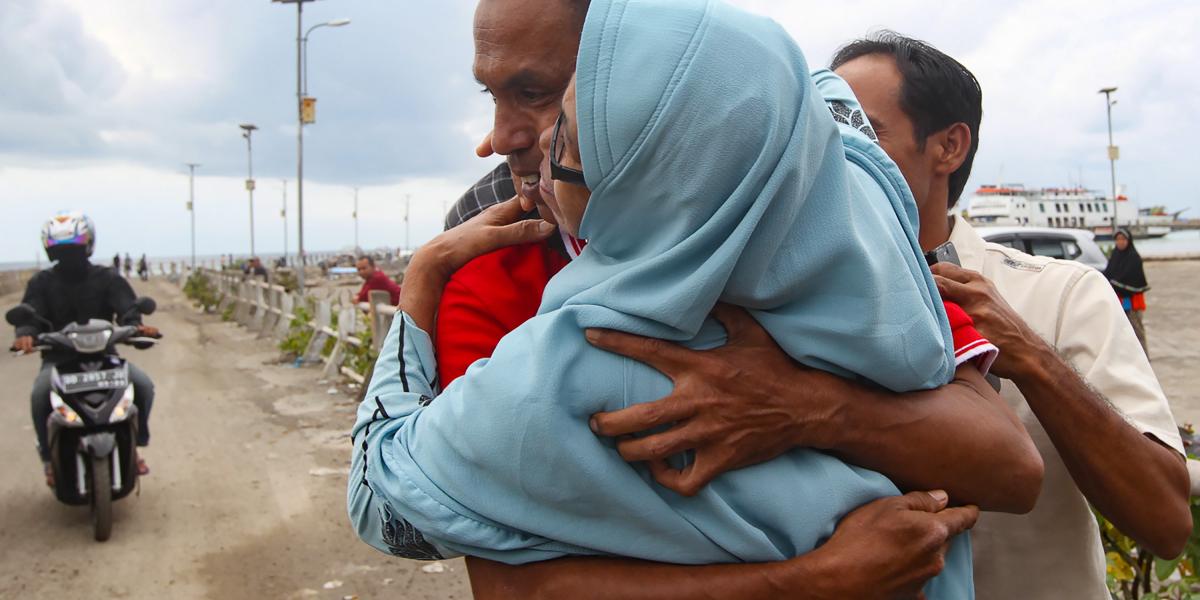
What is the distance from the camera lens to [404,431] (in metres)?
1.24

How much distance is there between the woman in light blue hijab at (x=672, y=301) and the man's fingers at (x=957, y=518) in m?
0.07

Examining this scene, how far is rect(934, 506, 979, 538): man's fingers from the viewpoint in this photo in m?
1.20

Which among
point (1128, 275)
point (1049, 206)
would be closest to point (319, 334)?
point (1128, 275)

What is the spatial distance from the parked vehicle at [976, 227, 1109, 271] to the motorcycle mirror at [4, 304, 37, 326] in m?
11.0

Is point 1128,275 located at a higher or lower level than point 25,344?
higher

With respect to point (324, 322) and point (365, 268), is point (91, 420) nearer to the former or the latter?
point (324, 322)

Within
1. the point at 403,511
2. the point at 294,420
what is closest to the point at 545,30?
the point at 403,511

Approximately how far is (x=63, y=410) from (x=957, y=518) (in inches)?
223

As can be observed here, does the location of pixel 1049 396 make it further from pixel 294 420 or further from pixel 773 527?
pixel 294 420

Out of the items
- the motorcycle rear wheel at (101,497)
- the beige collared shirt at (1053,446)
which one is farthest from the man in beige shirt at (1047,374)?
the motorcycle rear wheel at (101,497)

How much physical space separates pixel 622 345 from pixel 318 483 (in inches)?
238

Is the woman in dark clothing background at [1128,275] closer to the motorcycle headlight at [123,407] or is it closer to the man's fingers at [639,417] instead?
the motorcycle headlight at [123,407]

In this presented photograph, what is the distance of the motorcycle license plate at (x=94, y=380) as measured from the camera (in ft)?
18.0

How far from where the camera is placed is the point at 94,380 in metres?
5.58
